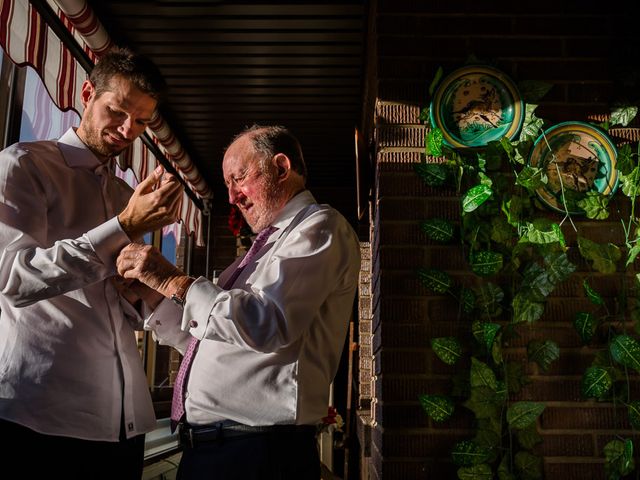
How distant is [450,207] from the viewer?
91.0 inches

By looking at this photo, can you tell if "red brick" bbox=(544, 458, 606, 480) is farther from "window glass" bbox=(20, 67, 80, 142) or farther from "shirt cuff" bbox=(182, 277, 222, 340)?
"window glass" bbox=(20, 67, 80, 142)

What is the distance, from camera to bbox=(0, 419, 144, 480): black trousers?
1.29 meters

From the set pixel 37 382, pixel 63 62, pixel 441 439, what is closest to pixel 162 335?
pixel 37 382

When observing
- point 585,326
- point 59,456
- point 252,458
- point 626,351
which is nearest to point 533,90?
point 585,326

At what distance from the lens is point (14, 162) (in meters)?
1.39

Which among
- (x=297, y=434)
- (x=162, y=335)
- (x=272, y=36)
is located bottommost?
(x=297, y=434)

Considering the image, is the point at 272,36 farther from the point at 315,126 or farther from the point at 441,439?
the point at 441,439

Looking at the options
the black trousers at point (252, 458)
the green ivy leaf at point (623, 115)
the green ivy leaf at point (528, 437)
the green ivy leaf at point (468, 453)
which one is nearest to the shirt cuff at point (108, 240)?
the black trousers at point (252, 458)

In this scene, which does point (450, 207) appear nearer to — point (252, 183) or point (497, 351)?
point (497, 351)

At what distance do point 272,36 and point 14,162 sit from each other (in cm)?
240

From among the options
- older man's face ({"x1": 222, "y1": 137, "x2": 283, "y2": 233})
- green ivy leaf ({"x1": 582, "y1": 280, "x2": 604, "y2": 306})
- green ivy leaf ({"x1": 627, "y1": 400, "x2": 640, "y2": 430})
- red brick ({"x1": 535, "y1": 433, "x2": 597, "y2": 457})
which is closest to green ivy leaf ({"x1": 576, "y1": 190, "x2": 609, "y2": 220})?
green ivy leaf ({"x1": 582, "y1": 280, "x2": 604, "y2": 306})

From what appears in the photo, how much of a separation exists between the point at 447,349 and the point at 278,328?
0.94 m

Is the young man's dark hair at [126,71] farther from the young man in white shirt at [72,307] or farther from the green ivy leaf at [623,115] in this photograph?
the green ivy leaf at [623,115]

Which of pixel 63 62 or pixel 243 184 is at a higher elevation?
pixel 63 62
